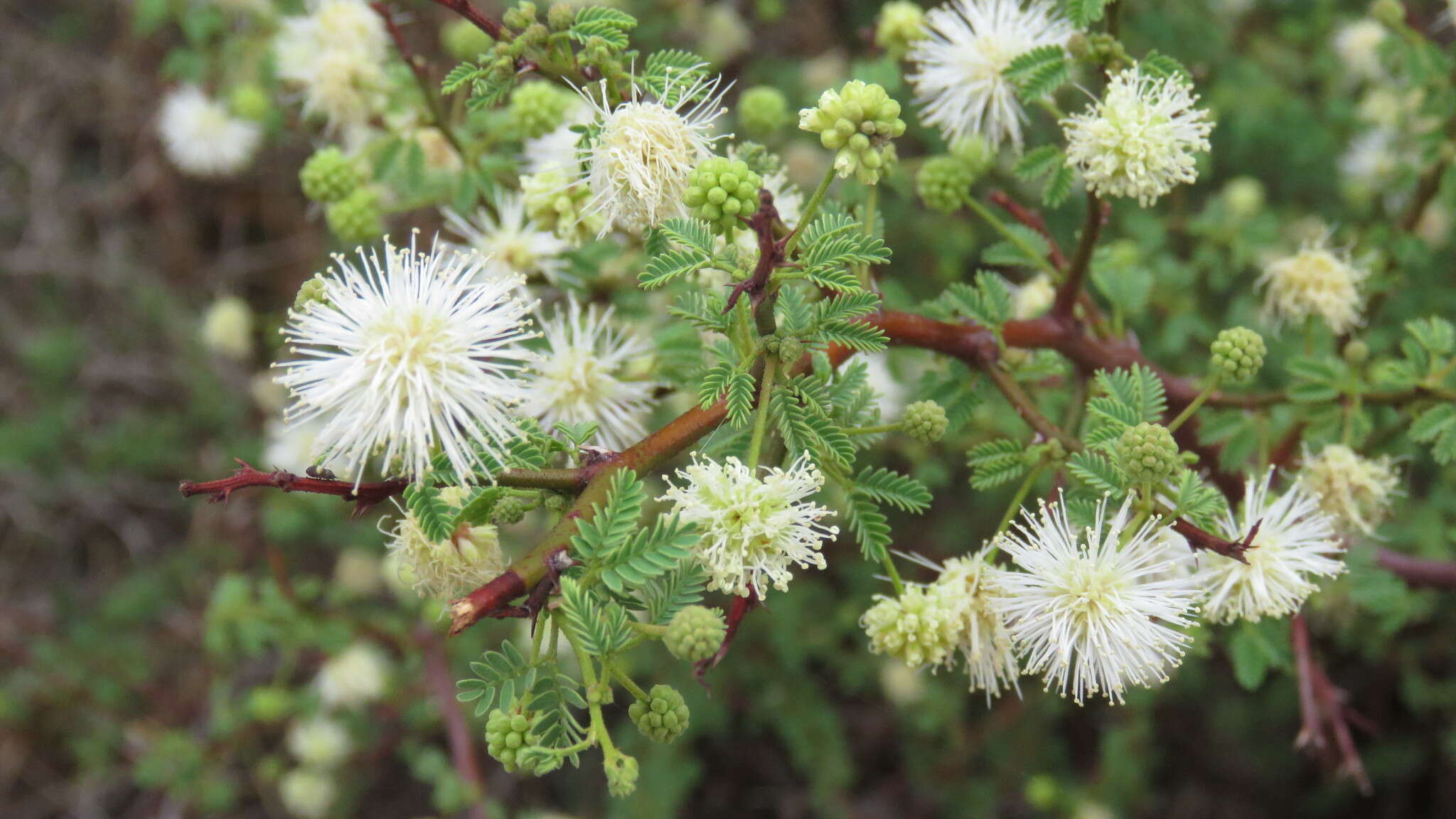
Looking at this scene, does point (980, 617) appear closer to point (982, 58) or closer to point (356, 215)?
point (982, 58)

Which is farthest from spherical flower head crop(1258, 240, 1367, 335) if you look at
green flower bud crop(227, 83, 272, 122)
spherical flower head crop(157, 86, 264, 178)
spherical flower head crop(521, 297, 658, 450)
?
spherical flower head crop(157, 86, 264, 178)

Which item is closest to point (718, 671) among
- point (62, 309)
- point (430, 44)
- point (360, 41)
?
point (360, 41)

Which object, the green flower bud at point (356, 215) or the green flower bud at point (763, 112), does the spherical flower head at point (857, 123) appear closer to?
the green flower bud at point (763, 112)

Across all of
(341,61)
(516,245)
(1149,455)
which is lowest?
(1149,455)

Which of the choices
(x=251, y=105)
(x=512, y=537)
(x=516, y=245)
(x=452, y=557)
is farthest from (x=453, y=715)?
(x=251, y=105)

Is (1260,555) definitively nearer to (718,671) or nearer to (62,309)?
(718,671)

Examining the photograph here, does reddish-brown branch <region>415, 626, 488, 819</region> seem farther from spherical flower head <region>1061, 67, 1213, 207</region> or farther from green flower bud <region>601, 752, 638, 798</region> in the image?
spherical flower head <region>1061, 67, 1213, 207</region>
